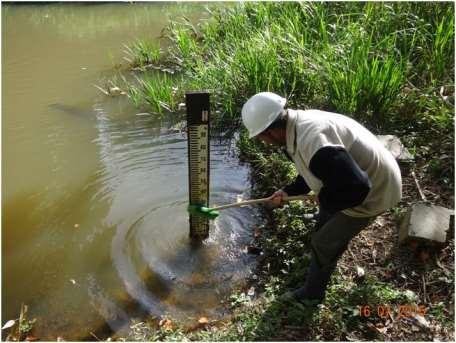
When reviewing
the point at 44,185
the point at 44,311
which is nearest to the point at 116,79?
the point at 44,185

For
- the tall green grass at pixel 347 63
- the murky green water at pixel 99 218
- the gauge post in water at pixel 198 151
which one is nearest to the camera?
the gauge post in water at pixel 198 151

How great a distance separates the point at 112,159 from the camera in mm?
5336

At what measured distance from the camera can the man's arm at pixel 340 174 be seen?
2.22m

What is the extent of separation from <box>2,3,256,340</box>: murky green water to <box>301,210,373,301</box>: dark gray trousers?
2.73ft

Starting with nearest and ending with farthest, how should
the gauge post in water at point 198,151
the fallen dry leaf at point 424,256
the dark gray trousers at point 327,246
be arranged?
the dark gray trousers at point 327,246 < the gauge post in water at point 198,151 < the fallen dry leaf at point 424,256

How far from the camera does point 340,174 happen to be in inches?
87.4

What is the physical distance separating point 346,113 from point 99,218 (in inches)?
118

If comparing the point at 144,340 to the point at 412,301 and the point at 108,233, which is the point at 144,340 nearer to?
the point at 108,233

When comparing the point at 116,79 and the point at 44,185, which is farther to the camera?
the point at 116,79

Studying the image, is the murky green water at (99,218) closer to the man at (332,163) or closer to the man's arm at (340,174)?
the man at (332,163)

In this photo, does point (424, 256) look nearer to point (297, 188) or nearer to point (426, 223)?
point (426, 223)

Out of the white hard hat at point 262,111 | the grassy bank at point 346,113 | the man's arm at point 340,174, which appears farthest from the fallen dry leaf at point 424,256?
the white hard hat at point 262,111

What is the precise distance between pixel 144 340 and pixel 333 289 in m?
1.46

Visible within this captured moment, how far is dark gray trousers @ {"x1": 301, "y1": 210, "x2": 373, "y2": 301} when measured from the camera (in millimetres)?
2695
